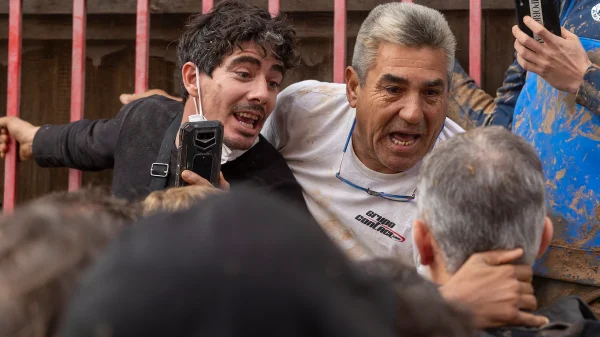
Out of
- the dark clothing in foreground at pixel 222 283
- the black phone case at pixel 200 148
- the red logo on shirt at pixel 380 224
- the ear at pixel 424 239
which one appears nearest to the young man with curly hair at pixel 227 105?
the red logo on shirt at pixel 380 224

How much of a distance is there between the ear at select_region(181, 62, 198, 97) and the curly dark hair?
25 mm

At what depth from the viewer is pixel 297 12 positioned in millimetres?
3242

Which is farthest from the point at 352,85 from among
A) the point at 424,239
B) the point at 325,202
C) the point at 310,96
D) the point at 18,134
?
the point at 18,134

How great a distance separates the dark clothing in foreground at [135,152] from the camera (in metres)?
2.53

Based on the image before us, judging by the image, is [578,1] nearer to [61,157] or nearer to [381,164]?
[381,164]

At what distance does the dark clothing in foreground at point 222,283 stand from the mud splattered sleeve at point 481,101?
195 centimetres

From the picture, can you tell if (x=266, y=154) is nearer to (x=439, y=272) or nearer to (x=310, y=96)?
(x=310, y=96)

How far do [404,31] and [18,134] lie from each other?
61.6 inches

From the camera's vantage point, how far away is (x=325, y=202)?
2551 mm

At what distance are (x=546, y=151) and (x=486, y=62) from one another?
3.89 ft

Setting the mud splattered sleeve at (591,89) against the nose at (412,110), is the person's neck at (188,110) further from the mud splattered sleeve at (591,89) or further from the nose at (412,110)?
the mud splattered sleeve at (591,89)

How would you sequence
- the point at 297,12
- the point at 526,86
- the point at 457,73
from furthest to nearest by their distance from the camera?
1. the point at 297,12
2. the point at 457,73
3. the point at 526,86

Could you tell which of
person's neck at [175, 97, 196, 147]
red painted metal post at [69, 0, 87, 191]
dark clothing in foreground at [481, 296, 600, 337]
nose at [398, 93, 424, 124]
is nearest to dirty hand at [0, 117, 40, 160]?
red painted metal post at [69, 0, 87, 191]

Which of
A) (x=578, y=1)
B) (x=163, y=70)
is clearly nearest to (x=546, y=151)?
(x=578, y=1)
